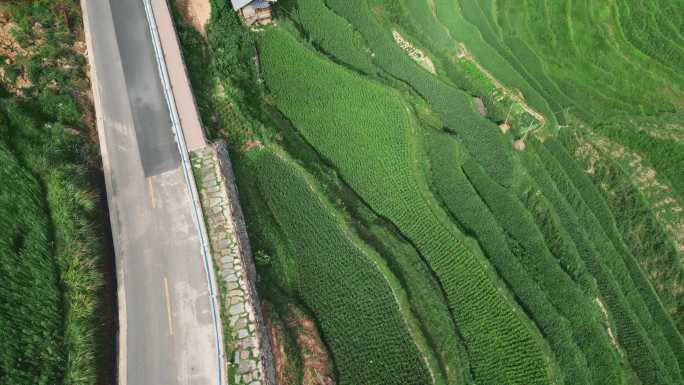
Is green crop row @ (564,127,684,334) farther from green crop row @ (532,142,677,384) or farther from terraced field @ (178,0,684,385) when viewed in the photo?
green crop row @ (532,142,677,384)

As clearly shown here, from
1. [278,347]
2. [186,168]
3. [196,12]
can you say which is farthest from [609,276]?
[196,12]

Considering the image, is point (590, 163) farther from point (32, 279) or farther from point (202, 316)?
point (32, 279)

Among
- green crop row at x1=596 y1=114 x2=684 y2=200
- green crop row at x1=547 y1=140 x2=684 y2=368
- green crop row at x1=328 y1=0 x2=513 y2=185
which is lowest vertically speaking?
green crop row at x1=547 y1=140 x2=684 y2=368

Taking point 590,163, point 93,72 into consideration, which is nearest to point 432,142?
point 590,163

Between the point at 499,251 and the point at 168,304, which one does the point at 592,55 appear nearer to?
the point at 499,251

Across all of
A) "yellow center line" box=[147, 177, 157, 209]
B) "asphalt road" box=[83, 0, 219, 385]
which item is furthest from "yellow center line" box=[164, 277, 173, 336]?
"yellow center line" box=[147, 177, 157, 209]

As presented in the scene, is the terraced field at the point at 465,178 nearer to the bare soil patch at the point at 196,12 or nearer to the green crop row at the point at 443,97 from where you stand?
the green crop row at the point at 443,97

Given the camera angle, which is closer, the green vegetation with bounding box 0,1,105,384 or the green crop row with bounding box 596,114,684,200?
the green vegetation with bounding box 0,1,105,384
